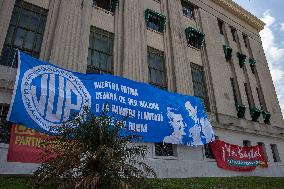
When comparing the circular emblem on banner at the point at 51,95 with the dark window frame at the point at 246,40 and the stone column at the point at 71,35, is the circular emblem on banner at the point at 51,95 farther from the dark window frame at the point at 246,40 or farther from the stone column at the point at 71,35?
the dark window frame at the point at 246,40

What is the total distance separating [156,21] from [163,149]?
9795 mm

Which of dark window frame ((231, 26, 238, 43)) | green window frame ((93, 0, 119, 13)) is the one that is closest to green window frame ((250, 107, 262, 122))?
dark window frame ((231, 26, 238, 43))

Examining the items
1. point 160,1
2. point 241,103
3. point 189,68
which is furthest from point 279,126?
point 160,1

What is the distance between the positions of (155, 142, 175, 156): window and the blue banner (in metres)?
1.11

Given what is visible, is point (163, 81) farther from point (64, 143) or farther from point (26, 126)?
point (64, 143)

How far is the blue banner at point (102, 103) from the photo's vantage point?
10.7m

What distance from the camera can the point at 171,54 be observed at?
19281mm

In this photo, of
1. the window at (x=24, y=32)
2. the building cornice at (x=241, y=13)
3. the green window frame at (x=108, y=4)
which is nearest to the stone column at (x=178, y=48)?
the green window frame at (x=108, y=4)

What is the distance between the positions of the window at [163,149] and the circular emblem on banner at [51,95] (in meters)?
5.19

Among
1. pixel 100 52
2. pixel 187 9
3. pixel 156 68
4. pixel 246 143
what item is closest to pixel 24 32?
pixel 100 52

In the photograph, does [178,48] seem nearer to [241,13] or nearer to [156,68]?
[156,68]

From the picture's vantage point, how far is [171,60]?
19000mm

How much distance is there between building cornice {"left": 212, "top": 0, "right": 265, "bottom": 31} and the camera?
2640 cm

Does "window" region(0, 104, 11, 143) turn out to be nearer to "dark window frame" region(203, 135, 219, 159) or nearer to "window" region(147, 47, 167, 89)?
"window" region(147, 47, 167, 89)
